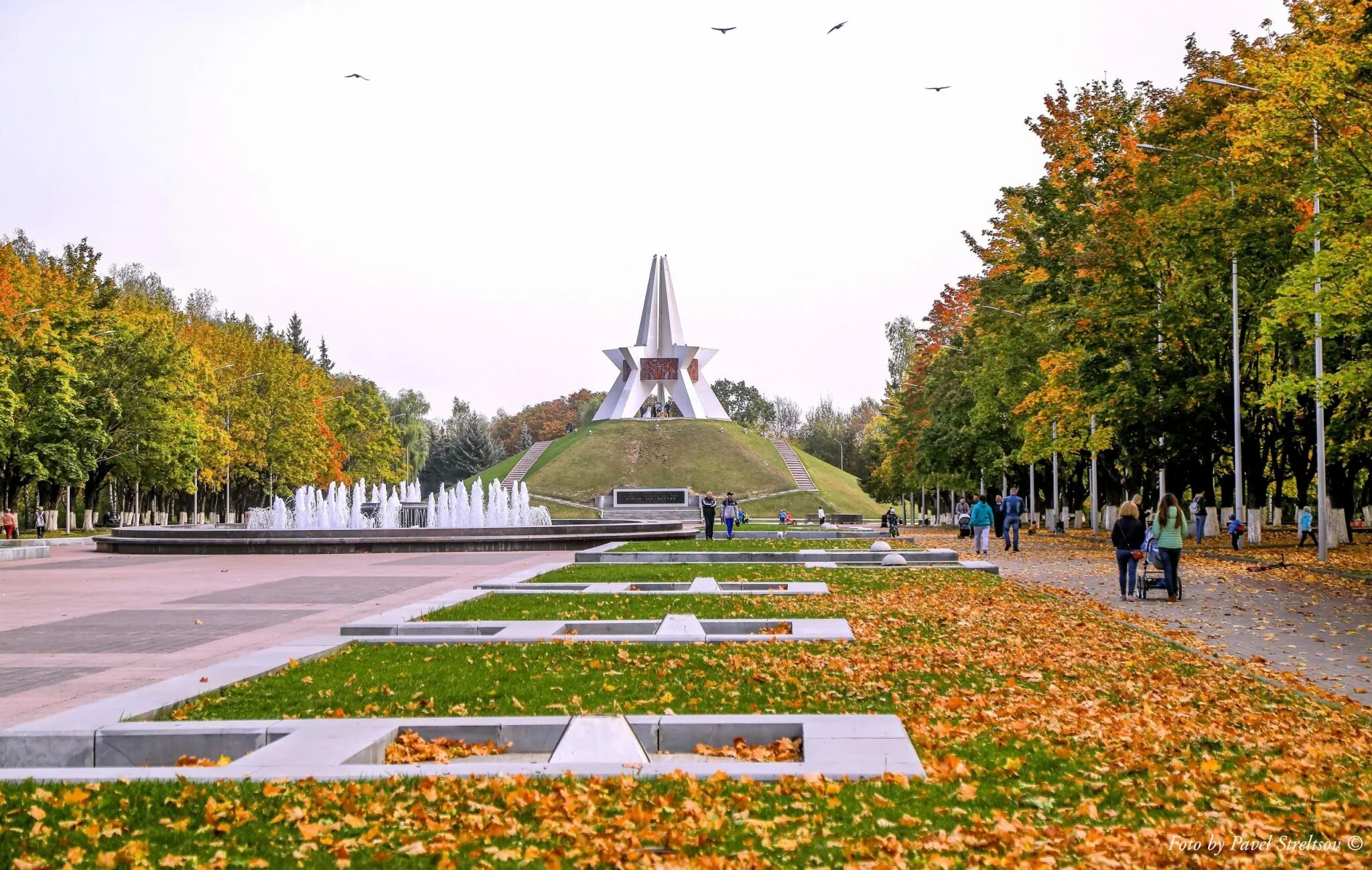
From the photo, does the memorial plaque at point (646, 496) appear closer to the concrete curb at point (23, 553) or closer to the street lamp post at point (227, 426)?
the street lamp post at point (227, 426)

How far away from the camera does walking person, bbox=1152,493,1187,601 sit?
1706 centimetres

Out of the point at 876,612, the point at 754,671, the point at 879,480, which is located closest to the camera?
the point at 754,671

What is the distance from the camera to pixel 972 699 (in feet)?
27.6

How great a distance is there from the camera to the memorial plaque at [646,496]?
7956cm

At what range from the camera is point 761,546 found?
31531mm

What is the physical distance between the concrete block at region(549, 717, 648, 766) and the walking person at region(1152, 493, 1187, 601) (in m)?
11.8

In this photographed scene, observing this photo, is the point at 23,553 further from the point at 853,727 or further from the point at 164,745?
the point at 853,727

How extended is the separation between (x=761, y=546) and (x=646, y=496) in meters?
48.6

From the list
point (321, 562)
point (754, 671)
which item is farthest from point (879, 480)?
point (754, 671)

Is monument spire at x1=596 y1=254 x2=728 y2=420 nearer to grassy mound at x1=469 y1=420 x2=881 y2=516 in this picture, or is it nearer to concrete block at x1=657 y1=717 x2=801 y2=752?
grassy mound at x1=469 y1=420 x2=881 y2=516

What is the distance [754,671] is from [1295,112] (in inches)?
722

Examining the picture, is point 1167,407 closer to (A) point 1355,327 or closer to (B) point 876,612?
(A) point 1355,327

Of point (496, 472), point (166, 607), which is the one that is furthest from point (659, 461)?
point (166, 607)

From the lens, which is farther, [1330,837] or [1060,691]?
[1060,691]
